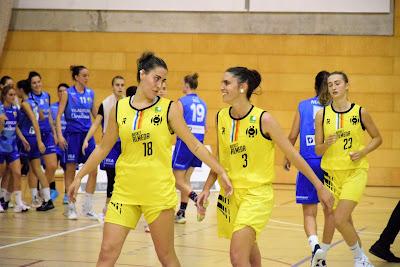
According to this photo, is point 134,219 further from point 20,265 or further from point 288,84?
point 288,84

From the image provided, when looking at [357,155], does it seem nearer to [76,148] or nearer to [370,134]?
[370,134]

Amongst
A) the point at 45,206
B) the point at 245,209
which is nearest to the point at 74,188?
the point at 245,209

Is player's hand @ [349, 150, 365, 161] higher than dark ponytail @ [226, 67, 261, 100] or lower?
lower

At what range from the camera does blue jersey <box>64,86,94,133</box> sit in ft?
39.3

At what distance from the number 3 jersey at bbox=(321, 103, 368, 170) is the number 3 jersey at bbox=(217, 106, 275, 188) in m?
1.66

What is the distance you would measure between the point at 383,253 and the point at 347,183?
125 cm

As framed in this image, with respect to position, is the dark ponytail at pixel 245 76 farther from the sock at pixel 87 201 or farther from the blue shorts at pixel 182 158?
the sock at pixel 87 201

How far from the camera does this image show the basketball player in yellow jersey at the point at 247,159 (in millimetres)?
5777

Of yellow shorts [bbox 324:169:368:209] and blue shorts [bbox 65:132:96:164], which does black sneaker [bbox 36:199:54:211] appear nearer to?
blue shorts [bbox 65:132:96:164]

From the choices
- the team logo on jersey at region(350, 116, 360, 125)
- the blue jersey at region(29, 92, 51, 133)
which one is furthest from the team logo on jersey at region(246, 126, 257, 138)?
the blue jersey at region(29, 92, 51, 133)

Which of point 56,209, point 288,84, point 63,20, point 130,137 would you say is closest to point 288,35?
point 288,84

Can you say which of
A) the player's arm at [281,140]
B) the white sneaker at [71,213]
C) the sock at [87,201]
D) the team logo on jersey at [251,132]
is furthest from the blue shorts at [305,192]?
the white sneaker at [71,213]

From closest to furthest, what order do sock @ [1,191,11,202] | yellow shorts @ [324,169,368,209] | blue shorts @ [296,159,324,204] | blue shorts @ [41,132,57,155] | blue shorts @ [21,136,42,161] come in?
1. yellow shorts @ [324,169,368,209]
2. blue shorts @ [296,159,324,204]
3. blue shorts @ [21,136,42,161]
4. sock @ [1,191,11,202]
5. blue shorts @ [41,132,57,155]

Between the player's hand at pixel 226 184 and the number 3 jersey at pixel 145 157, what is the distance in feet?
1.18
